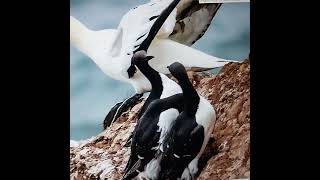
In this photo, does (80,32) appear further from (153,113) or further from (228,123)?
(228,123)

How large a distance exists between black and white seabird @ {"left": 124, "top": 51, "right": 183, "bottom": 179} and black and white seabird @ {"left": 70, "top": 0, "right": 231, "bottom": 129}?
4 cm

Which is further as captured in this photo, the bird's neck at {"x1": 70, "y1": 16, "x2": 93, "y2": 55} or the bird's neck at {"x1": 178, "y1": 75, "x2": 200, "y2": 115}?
the bird's neck at {"x1": 70, "y1": 16, "x2": 93, "y2": 55}

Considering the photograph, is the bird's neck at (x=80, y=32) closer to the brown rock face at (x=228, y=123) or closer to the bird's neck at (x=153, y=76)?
the bird's neck at (x=153, y=76)

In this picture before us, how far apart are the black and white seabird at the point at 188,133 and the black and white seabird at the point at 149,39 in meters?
0.10

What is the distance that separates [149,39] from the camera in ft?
9.80

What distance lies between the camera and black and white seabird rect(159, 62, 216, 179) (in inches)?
115

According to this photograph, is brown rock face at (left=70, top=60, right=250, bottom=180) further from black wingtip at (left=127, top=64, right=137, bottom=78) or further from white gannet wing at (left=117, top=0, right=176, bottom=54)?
white gannet wing at (left=117, top=0, right=176, bottom=54)

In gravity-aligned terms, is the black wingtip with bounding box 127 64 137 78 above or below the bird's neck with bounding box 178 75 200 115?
above

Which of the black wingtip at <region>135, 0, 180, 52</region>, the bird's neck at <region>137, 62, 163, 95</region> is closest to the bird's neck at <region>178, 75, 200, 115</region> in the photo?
the bird's neck at <region>137, 62, 163, 95</region>
